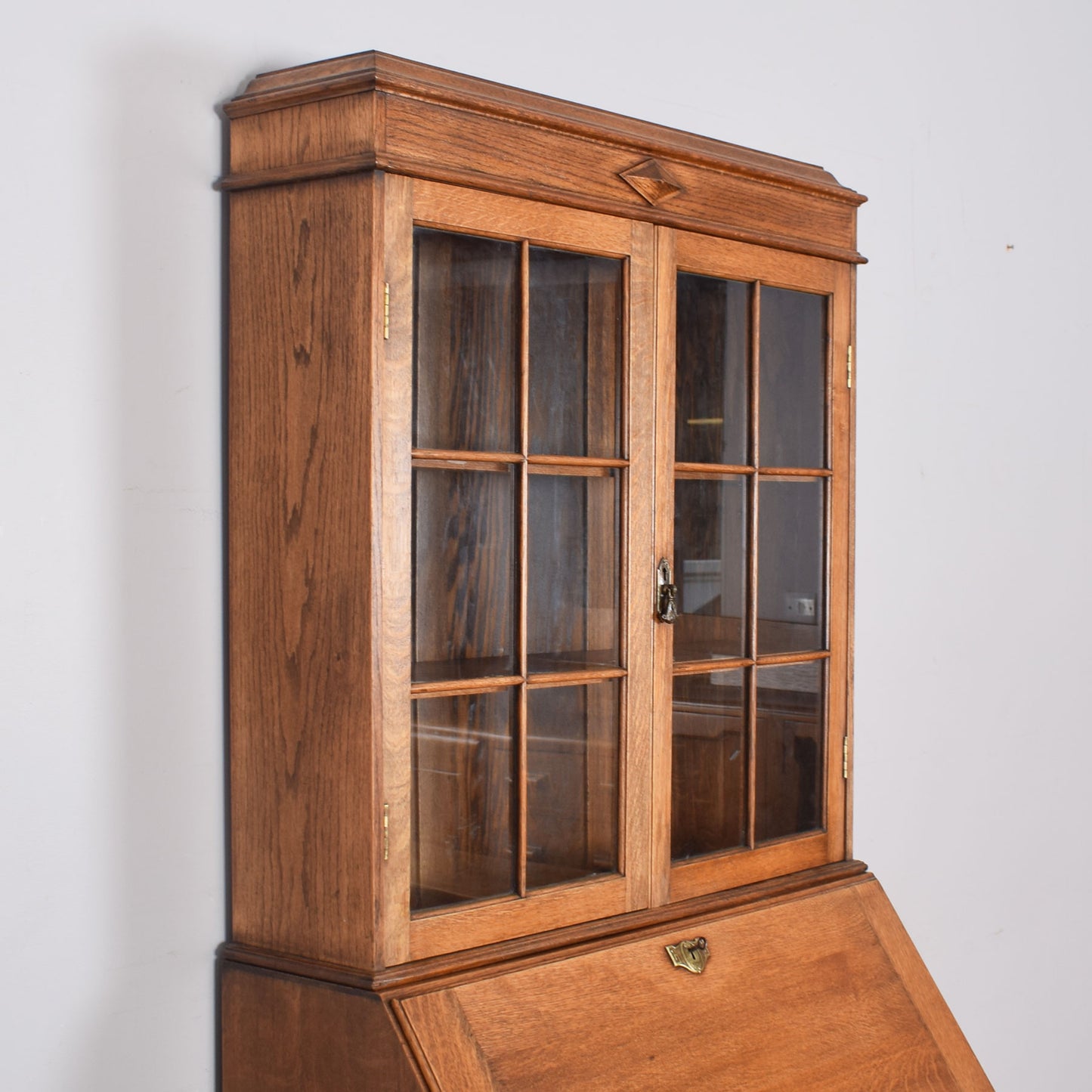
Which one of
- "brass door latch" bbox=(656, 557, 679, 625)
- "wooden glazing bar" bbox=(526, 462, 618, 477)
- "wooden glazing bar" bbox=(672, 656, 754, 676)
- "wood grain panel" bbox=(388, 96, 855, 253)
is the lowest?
"wooden glazing bar" bbox=(672, 656, 754, 676)

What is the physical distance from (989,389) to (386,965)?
5.96 feet

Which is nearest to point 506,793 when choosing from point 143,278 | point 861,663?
point 143,278

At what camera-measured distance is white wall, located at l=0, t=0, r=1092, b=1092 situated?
4.94 ft

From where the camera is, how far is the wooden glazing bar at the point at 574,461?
1.58 m

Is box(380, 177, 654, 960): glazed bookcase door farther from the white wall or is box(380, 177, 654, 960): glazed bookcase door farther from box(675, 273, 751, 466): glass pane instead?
the white wall

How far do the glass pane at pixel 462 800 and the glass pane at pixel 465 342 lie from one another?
1.01 feet

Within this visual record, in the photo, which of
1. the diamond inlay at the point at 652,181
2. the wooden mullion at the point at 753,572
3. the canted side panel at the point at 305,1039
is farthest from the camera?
the wooden mullion at the point at 753,572

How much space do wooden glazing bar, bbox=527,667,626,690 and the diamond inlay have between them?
594 mm

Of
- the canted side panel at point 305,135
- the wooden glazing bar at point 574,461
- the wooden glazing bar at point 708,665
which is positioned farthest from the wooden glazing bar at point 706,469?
the canted side panel at point 305,135

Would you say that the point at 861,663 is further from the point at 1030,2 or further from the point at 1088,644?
the point at 1030,2

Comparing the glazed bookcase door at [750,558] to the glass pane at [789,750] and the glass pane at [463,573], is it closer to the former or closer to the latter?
the glass pane at [789,750]

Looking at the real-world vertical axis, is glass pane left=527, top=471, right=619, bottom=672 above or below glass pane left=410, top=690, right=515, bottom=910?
above

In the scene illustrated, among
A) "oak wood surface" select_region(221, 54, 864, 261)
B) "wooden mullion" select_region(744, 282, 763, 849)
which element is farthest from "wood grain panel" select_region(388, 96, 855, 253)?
"wooden mullion" select_region(744, 282, 763, 849)

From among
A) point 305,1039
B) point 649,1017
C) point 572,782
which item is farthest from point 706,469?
point 305,1039
